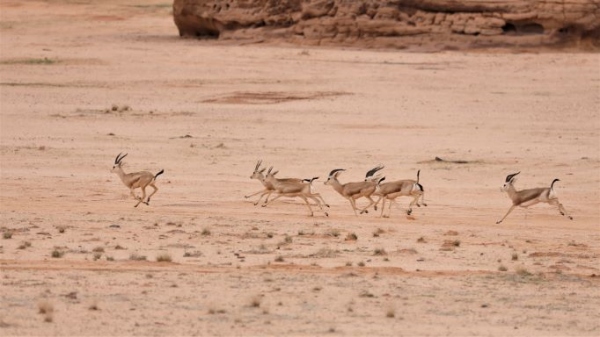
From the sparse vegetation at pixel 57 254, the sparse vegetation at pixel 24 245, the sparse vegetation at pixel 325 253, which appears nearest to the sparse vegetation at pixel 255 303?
the sparse vegetation at pixel 325 253

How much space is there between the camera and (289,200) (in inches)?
874

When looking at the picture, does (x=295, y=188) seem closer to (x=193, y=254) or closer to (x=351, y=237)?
(x=351, y=237)

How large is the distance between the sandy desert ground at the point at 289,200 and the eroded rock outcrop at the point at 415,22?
164 cm

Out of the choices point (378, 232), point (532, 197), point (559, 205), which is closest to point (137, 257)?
point (378, 232)

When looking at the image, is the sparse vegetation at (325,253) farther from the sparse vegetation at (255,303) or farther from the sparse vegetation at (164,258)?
the sparse vegetation at (255,303)

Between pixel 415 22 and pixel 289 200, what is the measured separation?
24751 mm

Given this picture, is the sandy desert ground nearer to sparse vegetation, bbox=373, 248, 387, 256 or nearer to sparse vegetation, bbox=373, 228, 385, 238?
sparse vegetation, bbox=373, 228, 385, 238

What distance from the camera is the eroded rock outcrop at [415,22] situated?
44688 mm

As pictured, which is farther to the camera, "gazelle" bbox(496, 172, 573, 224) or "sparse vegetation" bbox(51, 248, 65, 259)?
"gazelle" bbox(496, 172, 573, 224)

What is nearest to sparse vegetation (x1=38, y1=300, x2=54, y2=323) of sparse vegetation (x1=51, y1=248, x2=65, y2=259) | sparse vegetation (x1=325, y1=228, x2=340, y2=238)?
sparse vegetation (x1=51, y1=248, x2=65, y2=259)

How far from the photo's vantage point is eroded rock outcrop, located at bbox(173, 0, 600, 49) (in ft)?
147

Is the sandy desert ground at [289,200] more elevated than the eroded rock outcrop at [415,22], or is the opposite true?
the eroded rock outcrop at [415,22]

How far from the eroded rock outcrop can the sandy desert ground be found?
1643 millimetres

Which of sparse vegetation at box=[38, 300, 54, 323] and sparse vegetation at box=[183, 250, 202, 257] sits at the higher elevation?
sparse vegetation at box=[183, 250, 202, 257]
